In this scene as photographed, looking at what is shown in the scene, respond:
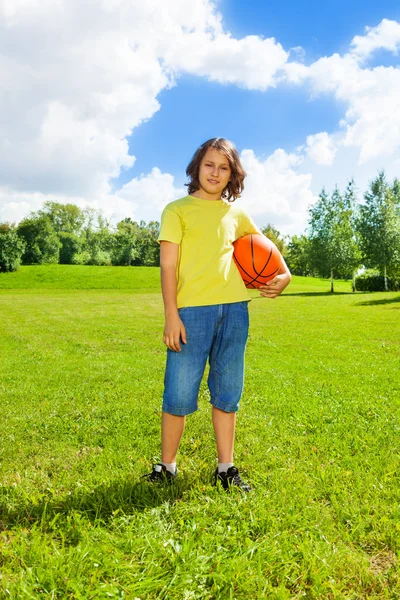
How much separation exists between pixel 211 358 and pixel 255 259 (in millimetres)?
808

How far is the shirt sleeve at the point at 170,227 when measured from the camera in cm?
297

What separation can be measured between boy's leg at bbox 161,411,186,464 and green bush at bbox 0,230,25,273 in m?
52.2

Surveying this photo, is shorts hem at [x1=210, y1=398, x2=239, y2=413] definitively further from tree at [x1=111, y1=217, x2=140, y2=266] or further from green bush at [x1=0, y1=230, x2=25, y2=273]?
tree at [x1=111, y1=217, x2=140, y2=266]

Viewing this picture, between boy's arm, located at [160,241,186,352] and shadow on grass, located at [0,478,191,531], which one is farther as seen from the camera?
boy's arm, located at [160,241,186,352]

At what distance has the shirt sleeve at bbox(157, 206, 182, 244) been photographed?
2971 millimetres

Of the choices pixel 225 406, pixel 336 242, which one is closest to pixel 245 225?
pixel 225 406

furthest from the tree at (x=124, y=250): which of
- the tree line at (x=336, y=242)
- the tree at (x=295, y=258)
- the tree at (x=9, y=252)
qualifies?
the tree at (x=295, y=258)

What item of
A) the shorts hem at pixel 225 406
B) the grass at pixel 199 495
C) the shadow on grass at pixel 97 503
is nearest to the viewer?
the grass at pixel 199 495

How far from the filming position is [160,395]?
228 inches

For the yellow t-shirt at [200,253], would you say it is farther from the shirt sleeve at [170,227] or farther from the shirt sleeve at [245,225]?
the shirt sleeve at [245,225]

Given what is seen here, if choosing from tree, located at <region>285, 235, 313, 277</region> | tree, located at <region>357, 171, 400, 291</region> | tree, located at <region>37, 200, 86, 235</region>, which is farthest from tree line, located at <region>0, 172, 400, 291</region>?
tree, located at <region>285, 235, 313, 277</region>

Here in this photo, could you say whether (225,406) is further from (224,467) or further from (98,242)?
(98,242)

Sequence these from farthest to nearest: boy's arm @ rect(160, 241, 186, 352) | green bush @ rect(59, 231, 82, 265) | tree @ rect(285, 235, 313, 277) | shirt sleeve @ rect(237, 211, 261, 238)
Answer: tree @ rect(285, 235, 313, 277) → green bush @ rect(59, 231, 82, 265) → shirt sleeve @ rect(237, 211, 261, 238) → boy's arm @ rect(160, 241, 186, 352)

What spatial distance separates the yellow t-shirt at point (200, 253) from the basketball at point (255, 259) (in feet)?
0.90
